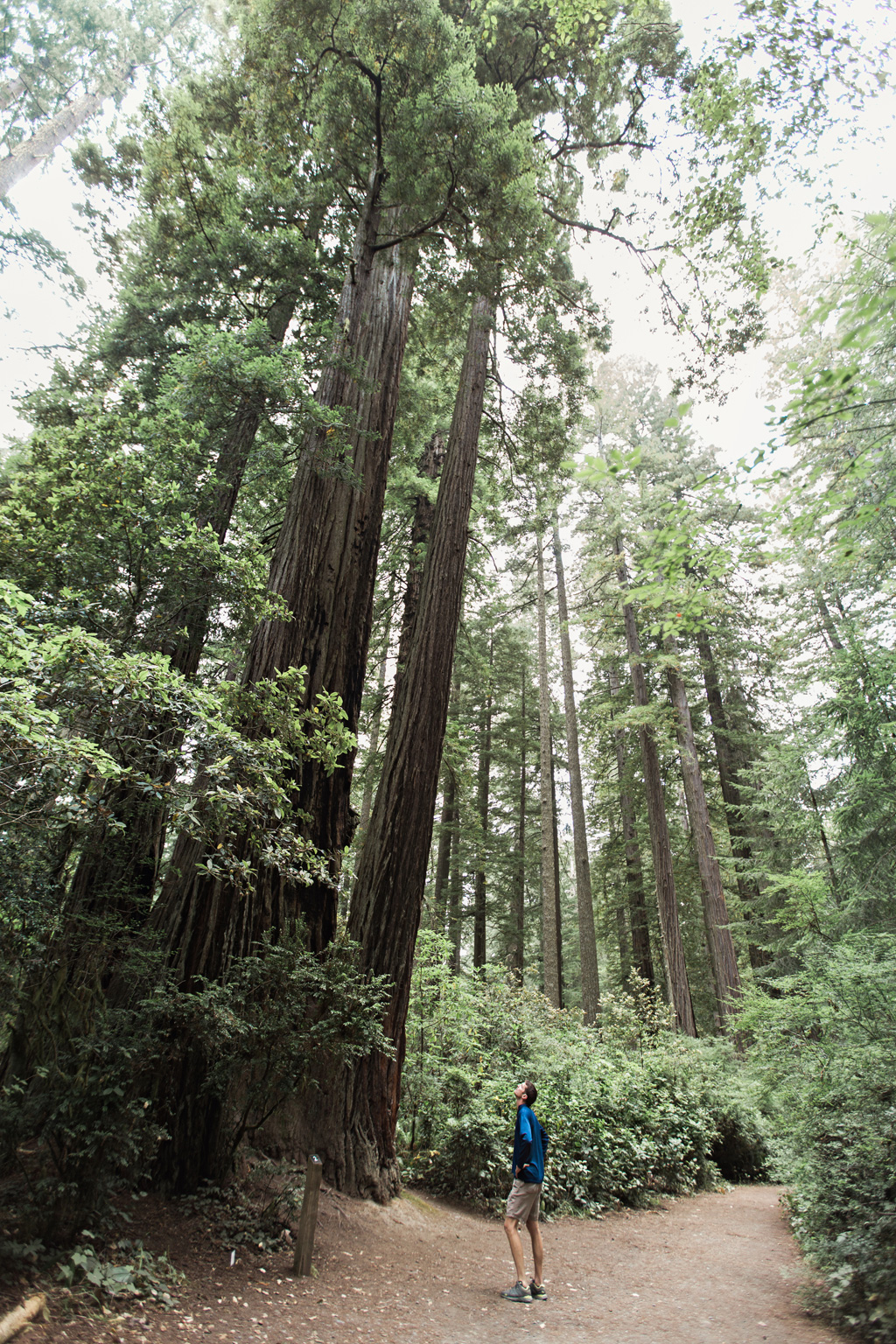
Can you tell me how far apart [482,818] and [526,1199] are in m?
14.2

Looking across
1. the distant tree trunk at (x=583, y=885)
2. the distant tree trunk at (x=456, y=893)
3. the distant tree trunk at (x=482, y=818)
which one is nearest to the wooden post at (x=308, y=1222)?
the distant tree trunk at (x=583, y=885)

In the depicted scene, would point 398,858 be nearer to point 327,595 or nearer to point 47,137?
point 327,595

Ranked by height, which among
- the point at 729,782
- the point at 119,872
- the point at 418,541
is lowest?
the point at 119,872

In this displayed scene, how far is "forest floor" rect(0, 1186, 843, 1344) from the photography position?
3252 millimetres

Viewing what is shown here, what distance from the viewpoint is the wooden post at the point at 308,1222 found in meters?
3.94

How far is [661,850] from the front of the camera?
13.8 m

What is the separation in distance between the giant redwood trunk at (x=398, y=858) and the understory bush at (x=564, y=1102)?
4.96ft

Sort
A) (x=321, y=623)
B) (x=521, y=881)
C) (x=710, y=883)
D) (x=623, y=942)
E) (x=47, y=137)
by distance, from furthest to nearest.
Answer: (x=623, y=942) → (x=521, y=881) → (x=710, y=883) → (x=47, y=137) → (x=321, y=623)

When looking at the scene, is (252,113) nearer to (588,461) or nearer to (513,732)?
(588,461)

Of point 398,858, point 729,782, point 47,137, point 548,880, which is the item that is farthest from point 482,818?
point 47,137

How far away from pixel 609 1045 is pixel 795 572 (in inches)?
444

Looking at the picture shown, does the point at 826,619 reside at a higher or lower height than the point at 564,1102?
higher

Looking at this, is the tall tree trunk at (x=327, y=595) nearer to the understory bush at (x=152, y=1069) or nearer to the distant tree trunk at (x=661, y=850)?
the understory bush at (x=152, y=1069)

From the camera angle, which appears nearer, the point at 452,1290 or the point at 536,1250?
the point at 452,1290
